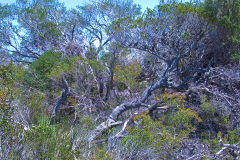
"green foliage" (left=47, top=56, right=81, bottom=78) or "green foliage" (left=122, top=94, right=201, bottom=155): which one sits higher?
"green foliage" (left=47, top=56, right=81, bottom=78)

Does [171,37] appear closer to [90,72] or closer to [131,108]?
[131,108]

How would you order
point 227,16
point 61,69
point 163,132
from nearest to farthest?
point 163,132
point 227,16
point 61,69

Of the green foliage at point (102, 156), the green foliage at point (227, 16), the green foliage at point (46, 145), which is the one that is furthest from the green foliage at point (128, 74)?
the green foliage at point (46, 145)

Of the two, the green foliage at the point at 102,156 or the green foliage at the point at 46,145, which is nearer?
the green foliage at the point at 46,145

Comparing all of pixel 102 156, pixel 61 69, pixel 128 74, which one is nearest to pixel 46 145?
pixel 102 156

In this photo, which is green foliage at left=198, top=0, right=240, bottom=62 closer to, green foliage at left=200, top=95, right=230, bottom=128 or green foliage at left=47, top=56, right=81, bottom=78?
green foliage at left=200, top=95, right=230, bottom=128

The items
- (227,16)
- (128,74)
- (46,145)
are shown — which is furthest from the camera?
(128,74)

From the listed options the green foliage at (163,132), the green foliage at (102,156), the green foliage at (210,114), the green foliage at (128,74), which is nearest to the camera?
the green foliage at (102,156)

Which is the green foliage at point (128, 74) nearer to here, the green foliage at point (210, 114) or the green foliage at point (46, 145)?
the green foliage at point (210, 114)

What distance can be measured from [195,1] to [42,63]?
6043mm

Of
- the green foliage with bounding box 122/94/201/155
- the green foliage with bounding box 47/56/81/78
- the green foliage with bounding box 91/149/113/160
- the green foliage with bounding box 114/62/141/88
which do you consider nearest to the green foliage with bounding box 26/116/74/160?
the green foliage with bounding box 91/149/113/160

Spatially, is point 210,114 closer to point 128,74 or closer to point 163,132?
point 163,132

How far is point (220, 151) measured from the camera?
513cm

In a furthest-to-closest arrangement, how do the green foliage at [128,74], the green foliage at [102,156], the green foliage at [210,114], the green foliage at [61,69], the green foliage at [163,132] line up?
the green foliage at [128,74] < the green foliage at [61,69] < the green foliage at [210,114] < the green foliage at [163,132] < the green foliage at [102,156]
